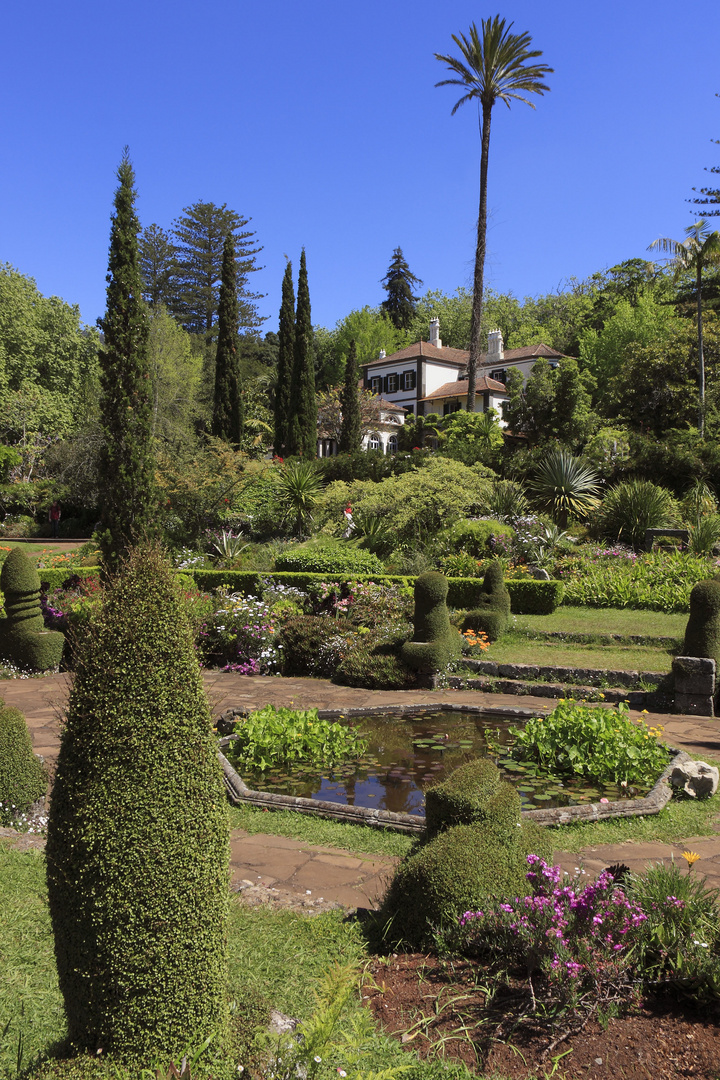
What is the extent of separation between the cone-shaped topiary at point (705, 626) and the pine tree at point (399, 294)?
197ft

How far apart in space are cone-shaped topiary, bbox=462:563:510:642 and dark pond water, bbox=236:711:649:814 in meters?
3.86

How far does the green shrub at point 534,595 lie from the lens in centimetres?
1374

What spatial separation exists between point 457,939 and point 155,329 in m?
38.2

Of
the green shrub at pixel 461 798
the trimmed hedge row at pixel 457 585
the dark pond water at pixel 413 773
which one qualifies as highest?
the trimmed hedge row at pixel 457 585

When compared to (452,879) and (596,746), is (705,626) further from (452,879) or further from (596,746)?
(452,879)

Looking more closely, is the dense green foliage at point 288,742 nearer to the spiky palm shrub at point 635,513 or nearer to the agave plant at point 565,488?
the spiky palm shrub at point 635,513

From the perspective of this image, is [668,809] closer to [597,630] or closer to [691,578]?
[597,630]

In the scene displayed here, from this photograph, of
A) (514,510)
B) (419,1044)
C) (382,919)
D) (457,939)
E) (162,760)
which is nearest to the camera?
(162,760)

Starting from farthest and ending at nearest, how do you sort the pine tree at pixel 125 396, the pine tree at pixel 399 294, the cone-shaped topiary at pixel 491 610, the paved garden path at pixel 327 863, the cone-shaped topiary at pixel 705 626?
the pine tree at pixel 399 294 < the pine tree at pixel 125 396 < the cone-shaped topiary at pixel 491 610 < the cone-shaped topiary at pixel 705 626 < the paved garden path at pixel 327 863

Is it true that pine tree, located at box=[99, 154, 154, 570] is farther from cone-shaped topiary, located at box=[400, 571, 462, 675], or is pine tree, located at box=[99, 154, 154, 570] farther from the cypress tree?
the cypress tree

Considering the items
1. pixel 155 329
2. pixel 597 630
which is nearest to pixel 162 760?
pixel 597 630

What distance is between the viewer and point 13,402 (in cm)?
3797

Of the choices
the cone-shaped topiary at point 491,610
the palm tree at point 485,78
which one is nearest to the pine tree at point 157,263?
the palm tree at point 485,78

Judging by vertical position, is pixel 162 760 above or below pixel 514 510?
below
